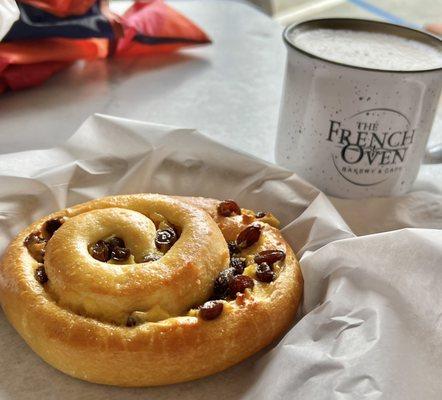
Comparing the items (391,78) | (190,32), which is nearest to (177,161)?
(391,78)

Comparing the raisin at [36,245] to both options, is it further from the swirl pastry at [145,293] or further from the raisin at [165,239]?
the raisin at [165,239]

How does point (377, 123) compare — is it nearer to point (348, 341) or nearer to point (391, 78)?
point (391, 78)

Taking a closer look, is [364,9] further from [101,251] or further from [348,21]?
[101,251]

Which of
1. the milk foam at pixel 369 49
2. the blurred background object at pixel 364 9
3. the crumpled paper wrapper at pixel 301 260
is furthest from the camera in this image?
the blurred background object at pixel 364 9

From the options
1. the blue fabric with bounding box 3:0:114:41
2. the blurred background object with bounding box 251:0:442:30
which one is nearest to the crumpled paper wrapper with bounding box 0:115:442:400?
the blue fabric with bounding box 3:0:114:41

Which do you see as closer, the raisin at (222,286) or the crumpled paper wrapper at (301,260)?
the crumpled paper wrapper at (301,260)

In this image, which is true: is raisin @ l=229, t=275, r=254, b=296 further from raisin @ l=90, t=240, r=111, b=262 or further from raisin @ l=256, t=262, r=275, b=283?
raisin @ l=90, t=240, r=111, b=262

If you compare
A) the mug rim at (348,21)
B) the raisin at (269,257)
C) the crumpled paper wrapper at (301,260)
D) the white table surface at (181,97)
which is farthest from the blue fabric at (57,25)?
the raisin at (269,257)
